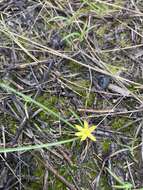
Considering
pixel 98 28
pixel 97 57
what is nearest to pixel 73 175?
pixel 97 57

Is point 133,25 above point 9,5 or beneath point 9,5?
beneath

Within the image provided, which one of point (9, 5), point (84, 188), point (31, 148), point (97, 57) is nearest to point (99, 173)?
point (84, 188)

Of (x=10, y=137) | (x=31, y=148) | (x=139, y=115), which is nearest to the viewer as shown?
(x=31, y=148)

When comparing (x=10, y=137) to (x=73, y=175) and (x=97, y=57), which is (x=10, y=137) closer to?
(x=73, y=175)

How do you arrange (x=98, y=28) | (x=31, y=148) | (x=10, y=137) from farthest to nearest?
1. (x=98, y=28)
2. (x=10, y=137)
3. (x=31, y=148)

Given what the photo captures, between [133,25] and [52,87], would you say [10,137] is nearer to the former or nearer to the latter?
[52,87]

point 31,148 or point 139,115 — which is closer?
point 31,148

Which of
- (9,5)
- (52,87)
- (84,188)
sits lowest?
(84,188)
